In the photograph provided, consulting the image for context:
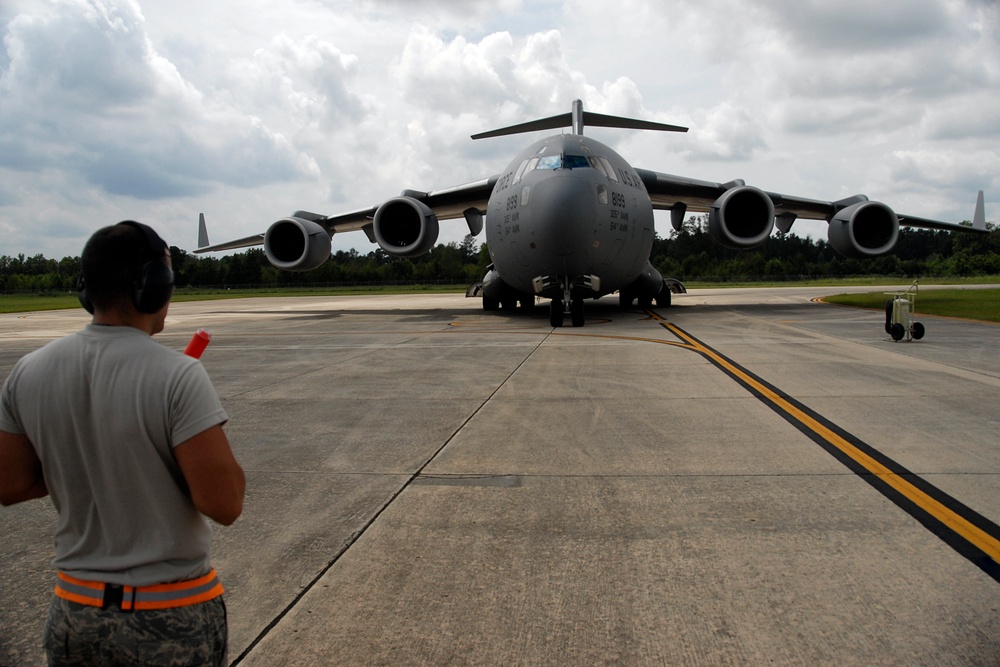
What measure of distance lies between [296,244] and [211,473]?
2242 cm

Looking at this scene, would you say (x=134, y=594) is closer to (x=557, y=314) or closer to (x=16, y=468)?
(x=16, y=468)

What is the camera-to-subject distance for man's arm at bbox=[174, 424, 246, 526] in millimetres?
1823

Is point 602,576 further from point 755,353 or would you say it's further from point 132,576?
point 755,353

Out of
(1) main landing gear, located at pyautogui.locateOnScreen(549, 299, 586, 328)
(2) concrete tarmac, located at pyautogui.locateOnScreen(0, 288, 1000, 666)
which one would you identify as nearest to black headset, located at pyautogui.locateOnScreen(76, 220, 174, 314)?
(2) concrete tarmac, located at pyautogui.locateOnScreen(0, 288, 1000, 666)

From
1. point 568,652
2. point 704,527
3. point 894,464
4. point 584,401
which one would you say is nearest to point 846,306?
point 584,401

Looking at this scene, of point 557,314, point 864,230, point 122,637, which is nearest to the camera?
point 122,637

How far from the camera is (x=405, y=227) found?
73.5 ft

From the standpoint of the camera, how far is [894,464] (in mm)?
4965

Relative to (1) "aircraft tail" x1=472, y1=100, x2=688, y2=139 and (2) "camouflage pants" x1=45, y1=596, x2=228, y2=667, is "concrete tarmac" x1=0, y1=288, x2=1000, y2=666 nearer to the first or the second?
(2) "camouflage pants" x1=45, y1=596, x2=228, y2=667

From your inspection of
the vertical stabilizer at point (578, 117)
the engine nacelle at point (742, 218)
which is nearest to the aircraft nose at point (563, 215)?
the engine nacelle at point (742, 218)

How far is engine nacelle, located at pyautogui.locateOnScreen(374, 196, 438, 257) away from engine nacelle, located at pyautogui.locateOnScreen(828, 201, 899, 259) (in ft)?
36.8

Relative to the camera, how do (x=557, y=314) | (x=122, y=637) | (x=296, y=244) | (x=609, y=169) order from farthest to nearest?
(x=296, y=244)
(x=557, y=314)
(x=609, y=169)
(x=122, y=637)

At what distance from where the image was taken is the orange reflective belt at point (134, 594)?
1.84m

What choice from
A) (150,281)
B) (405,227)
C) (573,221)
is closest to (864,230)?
(573,221)
